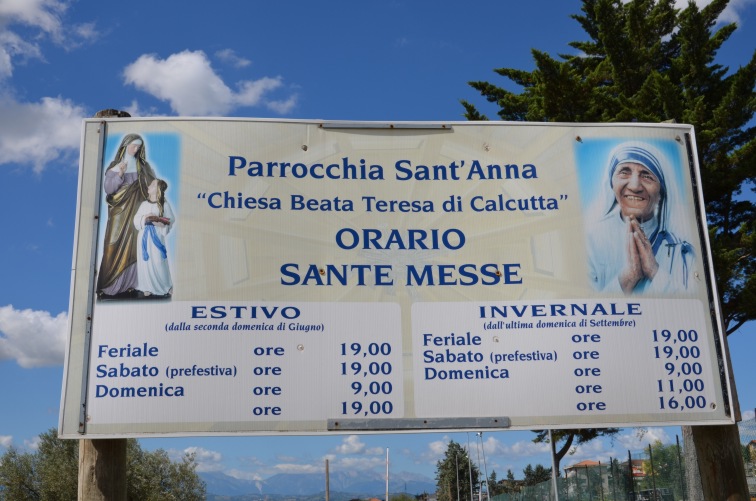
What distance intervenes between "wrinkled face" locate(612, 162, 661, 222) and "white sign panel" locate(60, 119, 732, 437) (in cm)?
2

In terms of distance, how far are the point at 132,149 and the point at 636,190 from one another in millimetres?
4204

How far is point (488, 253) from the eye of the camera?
6.07 meters

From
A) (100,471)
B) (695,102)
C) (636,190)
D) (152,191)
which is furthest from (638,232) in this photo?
(695,102)

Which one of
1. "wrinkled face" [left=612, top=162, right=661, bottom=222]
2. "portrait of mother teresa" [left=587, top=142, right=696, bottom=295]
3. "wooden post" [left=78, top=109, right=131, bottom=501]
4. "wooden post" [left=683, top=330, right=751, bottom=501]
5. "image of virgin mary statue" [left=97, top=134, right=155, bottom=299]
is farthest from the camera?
"wrinkled face" [left=612, top=162, right=661, bottom=222]

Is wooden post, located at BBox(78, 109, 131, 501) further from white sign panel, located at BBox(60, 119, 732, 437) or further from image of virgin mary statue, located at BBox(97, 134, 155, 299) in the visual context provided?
image of virgin mary statue, located at BBox(97, 134, 155, 299)

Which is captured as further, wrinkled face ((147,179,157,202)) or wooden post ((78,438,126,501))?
wrinkled face ((147,179,157,202))

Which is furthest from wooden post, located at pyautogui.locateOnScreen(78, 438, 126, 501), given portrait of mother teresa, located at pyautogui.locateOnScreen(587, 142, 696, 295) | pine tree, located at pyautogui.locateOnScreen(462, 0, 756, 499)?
pine tree, located at pyautogui.locateOnScreen(462, 0, 756, 499)

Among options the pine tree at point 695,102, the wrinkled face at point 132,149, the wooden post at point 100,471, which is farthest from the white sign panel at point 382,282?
the pine tree at point 695,102

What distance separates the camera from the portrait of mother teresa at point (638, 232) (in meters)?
6.07

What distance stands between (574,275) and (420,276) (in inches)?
49.1

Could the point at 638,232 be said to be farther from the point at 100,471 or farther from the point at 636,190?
the point at 100,471

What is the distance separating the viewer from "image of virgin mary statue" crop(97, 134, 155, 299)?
227 inches

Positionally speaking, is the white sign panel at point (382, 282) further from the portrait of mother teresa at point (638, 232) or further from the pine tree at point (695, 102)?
the pine tree at point (695, 102)

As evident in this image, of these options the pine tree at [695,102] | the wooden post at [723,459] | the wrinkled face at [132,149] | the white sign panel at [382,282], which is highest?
the pine tree at [695,102]
